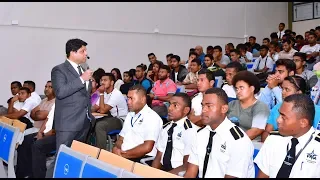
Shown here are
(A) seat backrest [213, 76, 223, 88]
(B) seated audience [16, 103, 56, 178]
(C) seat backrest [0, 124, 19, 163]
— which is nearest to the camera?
(C) seat backrest [0, 124, 19, 163]

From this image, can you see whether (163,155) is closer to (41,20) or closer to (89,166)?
(89,166)

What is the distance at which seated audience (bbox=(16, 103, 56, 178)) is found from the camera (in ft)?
12.2

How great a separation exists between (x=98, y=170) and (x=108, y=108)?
3.13 meters

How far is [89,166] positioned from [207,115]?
2.53 ft

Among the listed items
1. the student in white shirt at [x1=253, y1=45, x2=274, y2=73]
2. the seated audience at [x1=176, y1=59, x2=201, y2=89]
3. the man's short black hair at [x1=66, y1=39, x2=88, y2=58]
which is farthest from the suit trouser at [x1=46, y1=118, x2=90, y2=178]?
the student in white shirt at [x1=253, y1=45, x2=274, y2=73]

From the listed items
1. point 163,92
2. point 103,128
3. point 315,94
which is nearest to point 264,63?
point 163,92

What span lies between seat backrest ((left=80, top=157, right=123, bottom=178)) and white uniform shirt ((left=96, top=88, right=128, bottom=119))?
9.85ft

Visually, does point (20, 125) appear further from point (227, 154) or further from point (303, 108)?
point (303, 108)

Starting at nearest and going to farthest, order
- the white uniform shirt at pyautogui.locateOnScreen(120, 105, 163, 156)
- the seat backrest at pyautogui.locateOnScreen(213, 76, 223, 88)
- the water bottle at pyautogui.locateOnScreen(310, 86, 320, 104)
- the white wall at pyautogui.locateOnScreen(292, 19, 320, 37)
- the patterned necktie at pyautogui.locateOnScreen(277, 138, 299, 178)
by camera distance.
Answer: the patterned necktie at pyautogui.locateOnScreen(277, 138, 299, 178) → the white uniform shirt at pyautogui.locateOnScreen(120, 105, 163, 156) → the water bottle at pyautogui.locateOnScreen(310, 86, 320, 104) → the seat backrest at pyautogui.locateOnScreen(213, 76, 223, 88) → the white wall at pyautogui.locateOnScreen(292, 19, 320, 37)

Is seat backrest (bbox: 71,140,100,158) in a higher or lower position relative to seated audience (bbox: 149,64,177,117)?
lower

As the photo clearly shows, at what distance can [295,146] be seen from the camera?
80.8 inches

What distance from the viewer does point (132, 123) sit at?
345 cm

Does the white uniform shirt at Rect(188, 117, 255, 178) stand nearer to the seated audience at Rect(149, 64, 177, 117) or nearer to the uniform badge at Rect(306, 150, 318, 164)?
the uniform badge at Rect(306, 150, 318, 164)

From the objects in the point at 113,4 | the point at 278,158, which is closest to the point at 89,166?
the point at 278,158
